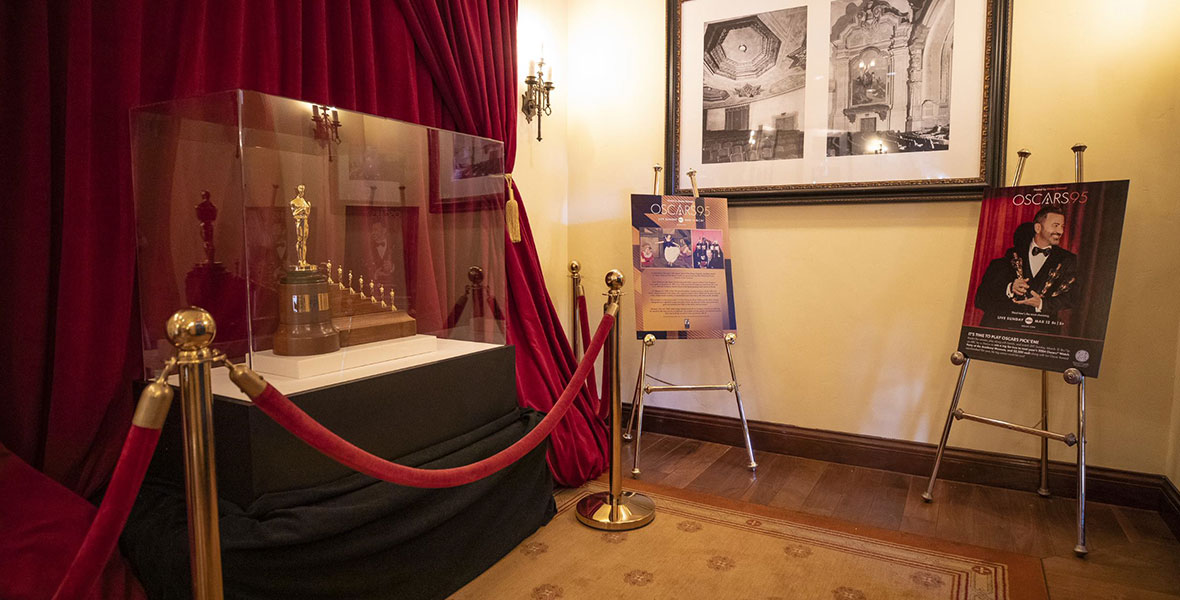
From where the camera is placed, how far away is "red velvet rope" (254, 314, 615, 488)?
135 cm

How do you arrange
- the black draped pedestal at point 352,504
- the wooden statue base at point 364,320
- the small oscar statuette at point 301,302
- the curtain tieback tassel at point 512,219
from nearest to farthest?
the black draped pedestal at point 352,504, the small oscar statuette at point 301,302, the wooden statue base at point 364,320, the curtain tieback tassel at point 512,219

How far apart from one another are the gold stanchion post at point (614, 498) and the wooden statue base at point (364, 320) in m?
0.81

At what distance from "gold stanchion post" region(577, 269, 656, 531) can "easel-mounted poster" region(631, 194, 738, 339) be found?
28.1 inches

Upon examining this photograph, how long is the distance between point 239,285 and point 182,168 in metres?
0.39

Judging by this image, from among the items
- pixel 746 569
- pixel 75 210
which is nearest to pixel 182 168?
pixel 75 210

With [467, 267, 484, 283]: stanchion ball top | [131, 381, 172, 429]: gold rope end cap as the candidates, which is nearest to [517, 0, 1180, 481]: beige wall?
[467, 267, 484, 283]: stanchion ball top

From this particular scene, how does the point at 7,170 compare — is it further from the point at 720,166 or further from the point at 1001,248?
the point at 1001,248

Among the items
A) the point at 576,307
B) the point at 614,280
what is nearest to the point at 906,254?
the point at 614,280

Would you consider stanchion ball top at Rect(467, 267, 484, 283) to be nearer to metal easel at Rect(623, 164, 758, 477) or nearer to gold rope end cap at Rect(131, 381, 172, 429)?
metal easel at Rect(623, 164, 758, 477)

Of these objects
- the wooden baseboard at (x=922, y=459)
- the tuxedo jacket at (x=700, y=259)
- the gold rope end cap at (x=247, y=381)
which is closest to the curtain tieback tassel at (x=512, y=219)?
the tuxedo jacket at (x=700, y=259)

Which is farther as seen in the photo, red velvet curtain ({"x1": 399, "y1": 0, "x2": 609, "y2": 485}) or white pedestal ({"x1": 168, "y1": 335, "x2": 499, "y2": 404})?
red velvet curtain ({"x1": 399, "y1": 0, "x2": 609, "y2": 485})

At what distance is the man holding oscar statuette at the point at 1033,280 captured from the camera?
2686 millimetres

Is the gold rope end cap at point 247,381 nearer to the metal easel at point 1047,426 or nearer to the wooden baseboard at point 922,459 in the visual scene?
the metal easel at point 1047,426

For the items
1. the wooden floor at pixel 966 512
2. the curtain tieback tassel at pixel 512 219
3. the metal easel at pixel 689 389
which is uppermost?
the curtain tieback tassel at pixel 512 219
